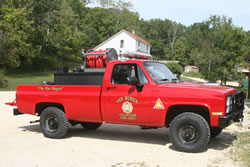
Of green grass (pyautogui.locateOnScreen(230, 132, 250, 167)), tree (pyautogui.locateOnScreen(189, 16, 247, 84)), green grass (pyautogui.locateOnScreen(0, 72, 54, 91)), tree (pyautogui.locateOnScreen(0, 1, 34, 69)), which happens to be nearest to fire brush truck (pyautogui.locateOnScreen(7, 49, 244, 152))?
green grass (pyautogui.locateOnScreen(230, 132, 250, 167))

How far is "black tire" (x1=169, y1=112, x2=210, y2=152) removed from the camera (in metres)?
5.98

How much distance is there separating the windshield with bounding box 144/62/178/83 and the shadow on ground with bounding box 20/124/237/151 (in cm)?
151

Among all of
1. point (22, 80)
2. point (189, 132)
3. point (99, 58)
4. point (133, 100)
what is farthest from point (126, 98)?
point (22, 80)

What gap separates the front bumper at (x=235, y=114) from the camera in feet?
18.9

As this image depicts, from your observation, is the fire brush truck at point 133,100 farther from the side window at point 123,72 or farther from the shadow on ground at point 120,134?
the shadow on ground at point 120,134

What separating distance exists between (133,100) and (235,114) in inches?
85.7

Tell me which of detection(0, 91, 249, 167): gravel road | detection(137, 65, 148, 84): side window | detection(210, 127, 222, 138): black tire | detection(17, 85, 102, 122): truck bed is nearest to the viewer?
detection(0, 91, 249, 167): gravel road

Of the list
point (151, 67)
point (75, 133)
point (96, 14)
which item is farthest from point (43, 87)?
point (96, 14)

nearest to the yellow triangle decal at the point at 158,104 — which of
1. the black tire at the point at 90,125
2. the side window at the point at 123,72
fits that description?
the side window at the point at 123,72

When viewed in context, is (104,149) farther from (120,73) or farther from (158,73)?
(158,73)

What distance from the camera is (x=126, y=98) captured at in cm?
666

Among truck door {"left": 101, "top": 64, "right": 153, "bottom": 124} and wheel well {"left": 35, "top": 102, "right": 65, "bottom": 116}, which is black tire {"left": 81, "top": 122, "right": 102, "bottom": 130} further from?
truck door {"left": 101, "top": 64, "right": 153, "bottom": 124}

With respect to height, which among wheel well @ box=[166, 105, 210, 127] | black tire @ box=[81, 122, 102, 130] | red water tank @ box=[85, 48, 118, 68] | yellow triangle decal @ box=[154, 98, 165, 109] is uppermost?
red water tank @ box=[85, 48, 118, 68]

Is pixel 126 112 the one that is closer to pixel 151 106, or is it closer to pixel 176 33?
pixel 151 106
